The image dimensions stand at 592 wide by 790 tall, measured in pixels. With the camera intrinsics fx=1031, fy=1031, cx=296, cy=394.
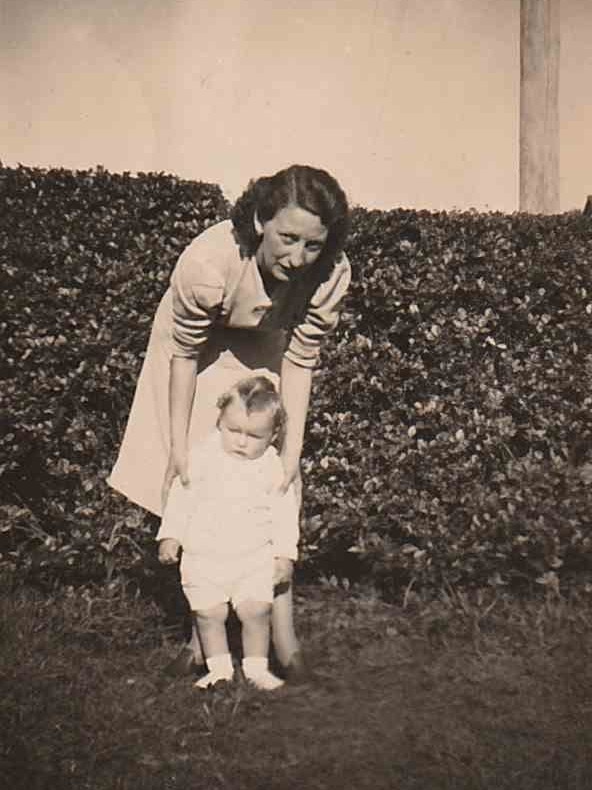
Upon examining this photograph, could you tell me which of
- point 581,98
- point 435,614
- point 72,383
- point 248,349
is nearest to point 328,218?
point 248,349

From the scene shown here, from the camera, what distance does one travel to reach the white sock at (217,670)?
3705 mm

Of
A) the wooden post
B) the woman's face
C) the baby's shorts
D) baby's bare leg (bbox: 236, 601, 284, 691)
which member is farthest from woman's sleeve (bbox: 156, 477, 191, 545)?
the wooden post

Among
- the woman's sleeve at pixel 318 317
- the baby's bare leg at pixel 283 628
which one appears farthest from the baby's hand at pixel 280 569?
the woman's sleeve at pixel 318 317

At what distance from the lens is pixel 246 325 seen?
145 inches

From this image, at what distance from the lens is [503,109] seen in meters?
7.24

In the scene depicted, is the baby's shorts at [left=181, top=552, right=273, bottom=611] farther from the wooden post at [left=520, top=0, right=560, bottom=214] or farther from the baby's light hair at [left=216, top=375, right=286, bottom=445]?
the wooden post at [left=520, top=0, right=560, bottom=214]

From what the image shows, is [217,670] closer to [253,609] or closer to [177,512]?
[253,609]

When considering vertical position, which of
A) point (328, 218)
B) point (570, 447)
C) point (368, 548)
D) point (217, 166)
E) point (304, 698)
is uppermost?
point (217, 166)

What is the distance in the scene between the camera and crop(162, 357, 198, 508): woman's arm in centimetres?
361

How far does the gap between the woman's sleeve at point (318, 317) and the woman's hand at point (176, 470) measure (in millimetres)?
553

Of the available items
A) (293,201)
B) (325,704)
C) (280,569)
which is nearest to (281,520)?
(280,569)

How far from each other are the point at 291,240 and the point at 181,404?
2.36ft

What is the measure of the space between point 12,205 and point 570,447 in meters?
2.78

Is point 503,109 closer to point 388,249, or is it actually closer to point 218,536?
point 388,249
